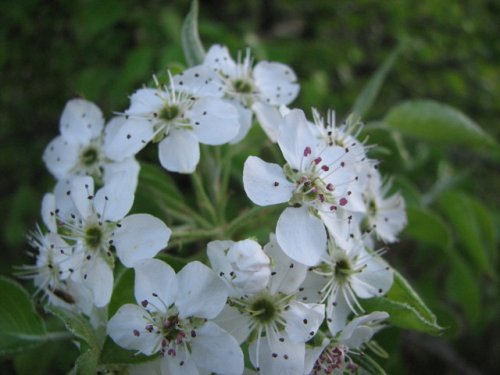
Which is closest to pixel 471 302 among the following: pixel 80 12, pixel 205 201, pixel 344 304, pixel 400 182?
pixel 400 182

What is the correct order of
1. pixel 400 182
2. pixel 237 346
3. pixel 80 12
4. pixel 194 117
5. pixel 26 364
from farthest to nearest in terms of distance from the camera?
pixel 80 12, pixel 400 182, pixel 26 364, pixel 194 117, pixel 237 346

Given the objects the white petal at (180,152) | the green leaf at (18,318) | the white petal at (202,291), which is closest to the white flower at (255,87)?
the white petal at (180,152)

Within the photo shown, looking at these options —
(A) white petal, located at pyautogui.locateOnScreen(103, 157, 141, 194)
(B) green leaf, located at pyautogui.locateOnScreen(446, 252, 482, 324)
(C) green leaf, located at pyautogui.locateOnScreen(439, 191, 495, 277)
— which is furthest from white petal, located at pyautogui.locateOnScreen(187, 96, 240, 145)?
(B) green leaf, located at pyautogui.locateOnScreen(446, 252, 482, 324)

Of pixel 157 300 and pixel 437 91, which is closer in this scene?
pixel 157 300

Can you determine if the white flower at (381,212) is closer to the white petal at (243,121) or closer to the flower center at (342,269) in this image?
the flower center at (342,269)

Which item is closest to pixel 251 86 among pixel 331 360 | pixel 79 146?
pixel 79 146

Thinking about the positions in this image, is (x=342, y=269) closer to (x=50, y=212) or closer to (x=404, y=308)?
(x=404, y=308)

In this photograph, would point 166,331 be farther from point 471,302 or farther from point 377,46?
point 377,46

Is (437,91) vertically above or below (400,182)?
below
